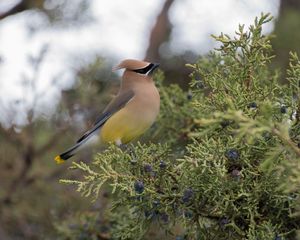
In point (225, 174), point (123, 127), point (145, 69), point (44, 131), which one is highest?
point (225, 174)

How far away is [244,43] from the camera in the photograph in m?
2.46

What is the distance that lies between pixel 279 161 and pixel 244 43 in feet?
1.67

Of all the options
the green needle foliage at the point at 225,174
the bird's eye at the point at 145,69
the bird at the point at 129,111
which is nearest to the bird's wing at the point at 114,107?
the bird at the point at 129,111

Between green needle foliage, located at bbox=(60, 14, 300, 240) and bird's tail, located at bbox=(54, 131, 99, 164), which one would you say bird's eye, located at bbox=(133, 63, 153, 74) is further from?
green needle foliage, located at bbox=(60, 14, 300, 240)

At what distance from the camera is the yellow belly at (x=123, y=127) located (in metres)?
3.37

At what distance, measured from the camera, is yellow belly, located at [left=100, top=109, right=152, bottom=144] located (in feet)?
11.0

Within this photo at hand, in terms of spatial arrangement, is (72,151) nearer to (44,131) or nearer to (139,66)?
(139,66)

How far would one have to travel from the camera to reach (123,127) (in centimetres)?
346

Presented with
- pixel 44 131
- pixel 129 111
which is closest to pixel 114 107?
pixel 129 111

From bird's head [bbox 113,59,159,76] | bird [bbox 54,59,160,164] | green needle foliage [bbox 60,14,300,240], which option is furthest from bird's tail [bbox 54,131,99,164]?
green needle foliage [bbox 60,14,300,240]

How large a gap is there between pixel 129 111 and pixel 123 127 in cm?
Answer: 10

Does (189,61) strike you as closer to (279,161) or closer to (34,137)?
(34,137)

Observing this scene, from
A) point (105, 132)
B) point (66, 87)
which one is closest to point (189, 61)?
point (66, 87)

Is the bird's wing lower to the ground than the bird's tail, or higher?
lower
